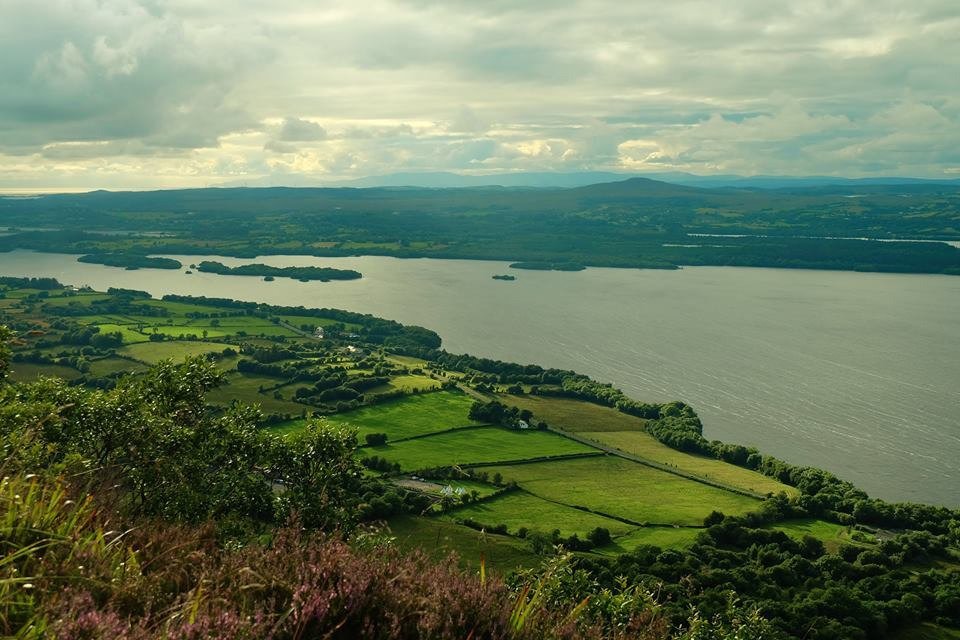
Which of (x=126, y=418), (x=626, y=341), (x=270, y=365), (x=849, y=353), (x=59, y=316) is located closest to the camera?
(x=126, y=418)

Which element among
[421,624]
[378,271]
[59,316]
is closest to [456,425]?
[421,624]

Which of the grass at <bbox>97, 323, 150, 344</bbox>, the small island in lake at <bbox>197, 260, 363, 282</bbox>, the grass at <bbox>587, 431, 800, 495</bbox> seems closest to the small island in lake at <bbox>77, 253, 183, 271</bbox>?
the small island in lake at <bbox>197, 260, 363, 282</bbox>

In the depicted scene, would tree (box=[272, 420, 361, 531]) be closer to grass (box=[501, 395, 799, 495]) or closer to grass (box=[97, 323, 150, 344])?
grass (box=[501, 395, 799, 495])

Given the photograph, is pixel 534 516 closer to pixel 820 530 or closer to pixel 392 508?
pixel 392 508

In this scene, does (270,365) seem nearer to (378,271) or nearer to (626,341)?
(626,341)

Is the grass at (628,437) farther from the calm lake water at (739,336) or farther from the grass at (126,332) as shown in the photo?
the grass at (126,332)

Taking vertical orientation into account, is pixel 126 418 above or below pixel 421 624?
below
